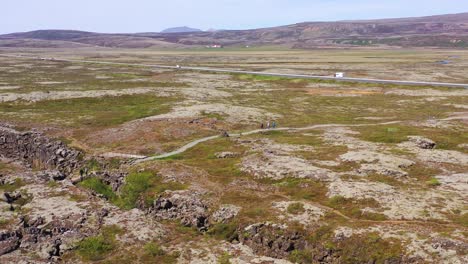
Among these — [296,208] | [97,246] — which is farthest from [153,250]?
[296,208]

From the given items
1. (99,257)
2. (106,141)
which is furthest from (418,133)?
(99,257)

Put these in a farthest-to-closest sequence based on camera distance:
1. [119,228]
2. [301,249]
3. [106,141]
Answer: [106,141] → [119,228] → [301,249]

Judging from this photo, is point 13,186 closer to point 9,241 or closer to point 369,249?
point 9,241

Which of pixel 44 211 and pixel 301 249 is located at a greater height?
pixel 44 211

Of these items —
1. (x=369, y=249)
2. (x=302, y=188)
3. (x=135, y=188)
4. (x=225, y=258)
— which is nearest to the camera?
(x=369, y=249)

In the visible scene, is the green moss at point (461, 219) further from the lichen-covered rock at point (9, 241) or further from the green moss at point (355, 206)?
the lichen-covered rock at point (9, 241)

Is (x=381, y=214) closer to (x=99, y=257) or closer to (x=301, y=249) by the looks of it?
(x=301, y=249)

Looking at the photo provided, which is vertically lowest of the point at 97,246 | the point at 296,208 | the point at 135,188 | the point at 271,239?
the point at 271,239

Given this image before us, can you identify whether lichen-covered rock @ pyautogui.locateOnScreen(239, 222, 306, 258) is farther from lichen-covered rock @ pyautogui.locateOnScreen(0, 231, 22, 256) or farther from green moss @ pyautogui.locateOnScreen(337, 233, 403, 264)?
lichen-covered rock @ pyautogui.locateOnScreen(0, 231, 22, 256)

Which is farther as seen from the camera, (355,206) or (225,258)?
(355,206)

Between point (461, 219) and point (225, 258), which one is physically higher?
point (461, 219)
